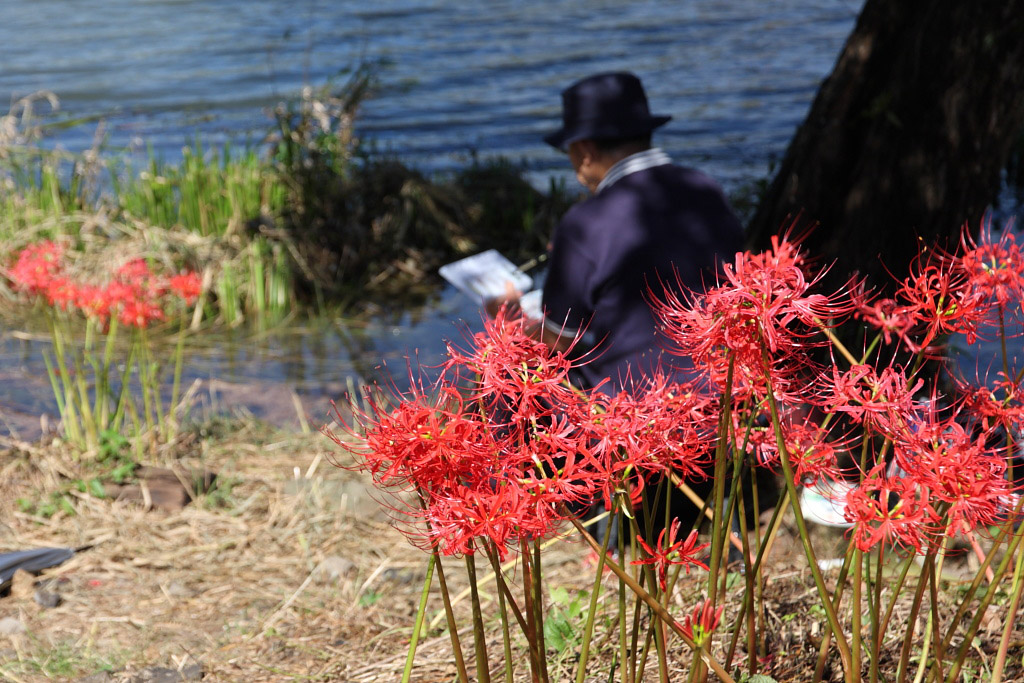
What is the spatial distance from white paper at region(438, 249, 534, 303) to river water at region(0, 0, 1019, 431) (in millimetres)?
2362

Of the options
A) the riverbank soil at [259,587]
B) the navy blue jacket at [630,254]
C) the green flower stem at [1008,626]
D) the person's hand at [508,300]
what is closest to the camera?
the green flower stem at [1008,626]

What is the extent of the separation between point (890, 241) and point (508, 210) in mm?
4575

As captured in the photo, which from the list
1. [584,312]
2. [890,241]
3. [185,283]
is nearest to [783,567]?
[584,312]

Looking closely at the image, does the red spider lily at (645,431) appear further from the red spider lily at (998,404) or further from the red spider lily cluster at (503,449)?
the red spider lily at (998,404)

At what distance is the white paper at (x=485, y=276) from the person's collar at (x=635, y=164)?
0.55 m

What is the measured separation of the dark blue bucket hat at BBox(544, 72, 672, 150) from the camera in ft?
12.2

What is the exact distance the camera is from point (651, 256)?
11.5 ft

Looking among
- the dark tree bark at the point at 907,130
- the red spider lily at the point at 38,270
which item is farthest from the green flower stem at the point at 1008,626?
the red spider lily at the point at 38,270

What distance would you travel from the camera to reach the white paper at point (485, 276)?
13.0ft

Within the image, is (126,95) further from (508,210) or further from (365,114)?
(508,210)

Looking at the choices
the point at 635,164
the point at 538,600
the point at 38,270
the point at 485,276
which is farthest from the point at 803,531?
the point at 38,270

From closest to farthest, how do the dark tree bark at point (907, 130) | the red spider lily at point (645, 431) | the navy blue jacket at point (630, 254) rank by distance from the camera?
the red spider lily at point (645, 431) → the navy blue jacket at point (630, 254) → the dark tree bark at point (907, 130)

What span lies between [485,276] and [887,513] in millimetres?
2761

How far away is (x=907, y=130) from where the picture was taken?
13.2 feet
